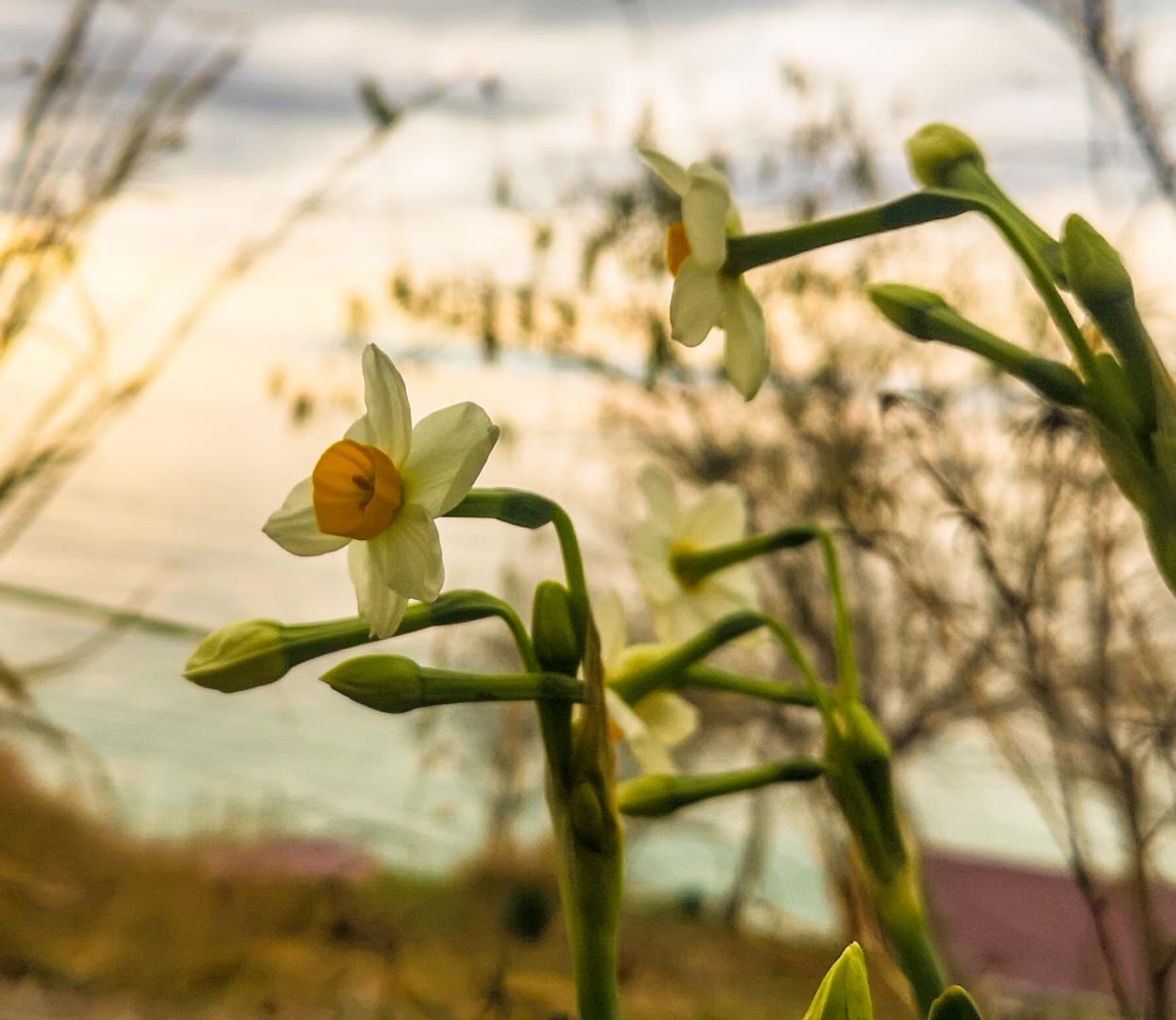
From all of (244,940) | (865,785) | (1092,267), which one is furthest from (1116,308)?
(244,940)

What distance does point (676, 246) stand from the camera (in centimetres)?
28

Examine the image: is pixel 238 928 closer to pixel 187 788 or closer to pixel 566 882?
pixel 187 788

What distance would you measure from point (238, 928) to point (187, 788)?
0.76 feet

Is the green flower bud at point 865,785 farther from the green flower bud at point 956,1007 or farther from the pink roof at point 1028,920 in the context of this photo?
the pink roof at point 1028,920

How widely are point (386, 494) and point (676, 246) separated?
0.09 meters

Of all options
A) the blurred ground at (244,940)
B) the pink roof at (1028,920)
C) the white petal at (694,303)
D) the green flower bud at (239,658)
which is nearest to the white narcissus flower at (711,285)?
the white petal at (694,303)

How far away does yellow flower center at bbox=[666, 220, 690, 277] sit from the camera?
28 centimetres

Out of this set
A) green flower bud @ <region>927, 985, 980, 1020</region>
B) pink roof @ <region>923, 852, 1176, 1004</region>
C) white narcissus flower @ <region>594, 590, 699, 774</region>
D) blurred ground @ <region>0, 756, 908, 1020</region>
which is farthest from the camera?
pink roof @ <region>923, 852, 1176, 1004</region>

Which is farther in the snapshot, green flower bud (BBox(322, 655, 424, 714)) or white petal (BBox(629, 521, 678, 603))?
white petal (BBox(629, 521, 678, 603))

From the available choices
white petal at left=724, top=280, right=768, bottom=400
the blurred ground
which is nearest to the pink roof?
the blurred ground

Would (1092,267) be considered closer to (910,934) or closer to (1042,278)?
(1042,278)

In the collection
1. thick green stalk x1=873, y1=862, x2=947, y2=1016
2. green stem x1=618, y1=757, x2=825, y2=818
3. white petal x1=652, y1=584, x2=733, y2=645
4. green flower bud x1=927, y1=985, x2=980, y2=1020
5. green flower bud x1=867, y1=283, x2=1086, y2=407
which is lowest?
thick green stalk x1=873, y1=862, x2=947, y2=1016

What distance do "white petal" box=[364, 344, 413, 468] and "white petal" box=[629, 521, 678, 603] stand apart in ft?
0.31

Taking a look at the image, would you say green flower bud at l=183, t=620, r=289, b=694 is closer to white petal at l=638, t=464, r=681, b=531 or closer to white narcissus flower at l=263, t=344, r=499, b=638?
white narcissus flower at l=263, t=344, r=499, b=638
